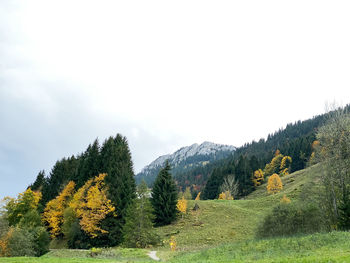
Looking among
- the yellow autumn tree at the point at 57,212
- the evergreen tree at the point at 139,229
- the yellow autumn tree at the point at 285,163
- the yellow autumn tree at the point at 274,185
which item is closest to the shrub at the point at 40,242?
the evergreen tree at the point at 139,229

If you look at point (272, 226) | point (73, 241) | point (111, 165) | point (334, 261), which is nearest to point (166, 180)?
point (111, 165)

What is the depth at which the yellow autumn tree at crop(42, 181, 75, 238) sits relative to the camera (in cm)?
4836

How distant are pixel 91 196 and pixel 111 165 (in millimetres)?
8438

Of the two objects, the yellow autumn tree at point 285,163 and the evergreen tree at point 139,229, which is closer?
the evergreen tree at point 139,229

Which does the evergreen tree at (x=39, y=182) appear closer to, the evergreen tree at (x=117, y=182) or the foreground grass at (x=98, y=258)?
the evergreen tree at (x=117, y=182)

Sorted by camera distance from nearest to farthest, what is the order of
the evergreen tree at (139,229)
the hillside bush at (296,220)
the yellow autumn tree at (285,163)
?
the hillside bush at (296,220) → the evergreen tree at (139,229) → the yellow autumn tree at (285,163)

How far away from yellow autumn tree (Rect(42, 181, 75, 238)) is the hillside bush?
4183cm

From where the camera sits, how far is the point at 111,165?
47688 mm

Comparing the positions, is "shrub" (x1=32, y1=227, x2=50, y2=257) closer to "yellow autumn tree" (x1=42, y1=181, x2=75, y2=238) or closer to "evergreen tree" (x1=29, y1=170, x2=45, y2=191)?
"yellow autumn tree" (x1=42, y1=181, x2=75, y2=238)

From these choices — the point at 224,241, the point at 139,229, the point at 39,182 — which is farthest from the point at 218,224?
the point at 39,182

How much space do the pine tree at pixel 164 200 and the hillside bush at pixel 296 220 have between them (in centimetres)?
2715

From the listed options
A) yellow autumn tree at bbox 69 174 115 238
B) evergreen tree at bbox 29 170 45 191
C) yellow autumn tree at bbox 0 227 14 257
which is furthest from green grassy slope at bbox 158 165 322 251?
evergreen tree at bbox 29 170 45 191

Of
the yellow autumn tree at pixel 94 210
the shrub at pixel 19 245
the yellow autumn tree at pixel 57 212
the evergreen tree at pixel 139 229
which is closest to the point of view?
the shrub at pixel 19 245

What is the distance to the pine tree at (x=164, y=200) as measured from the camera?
50.4 meters
